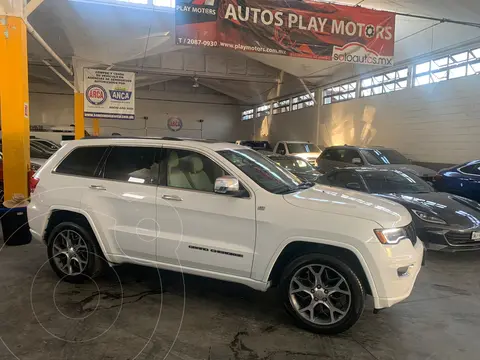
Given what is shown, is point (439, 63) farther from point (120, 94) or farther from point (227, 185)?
point (120, 94)

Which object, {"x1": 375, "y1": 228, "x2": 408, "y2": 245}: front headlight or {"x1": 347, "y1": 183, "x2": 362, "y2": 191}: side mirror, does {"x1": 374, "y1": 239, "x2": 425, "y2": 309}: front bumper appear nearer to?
{"x1": 375, "y1": 228, "x2": 408, "y2": 245}: front headlight

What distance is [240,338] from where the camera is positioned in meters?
3.40

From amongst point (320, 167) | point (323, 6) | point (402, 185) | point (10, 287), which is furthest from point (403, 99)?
point (10, 287)

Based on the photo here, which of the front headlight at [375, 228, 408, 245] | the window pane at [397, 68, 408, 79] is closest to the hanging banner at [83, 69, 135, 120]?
the window pane at [397, 68, 408, 79]

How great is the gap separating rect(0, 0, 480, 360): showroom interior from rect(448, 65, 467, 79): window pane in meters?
0.04

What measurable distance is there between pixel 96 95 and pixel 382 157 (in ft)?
41.1

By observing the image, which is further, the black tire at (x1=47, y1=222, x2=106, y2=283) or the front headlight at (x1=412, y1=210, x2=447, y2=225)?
the front headlight at (x1=412, y1=210, x2=447, y2=225)

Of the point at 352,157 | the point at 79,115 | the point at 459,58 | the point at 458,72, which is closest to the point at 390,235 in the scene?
the point at 352,157

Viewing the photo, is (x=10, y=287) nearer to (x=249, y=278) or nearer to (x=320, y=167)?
(x=249, y=278)

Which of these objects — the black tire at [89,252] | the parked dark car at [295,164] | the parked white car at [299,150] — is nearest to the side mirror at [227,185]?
the black tire at [89,252]

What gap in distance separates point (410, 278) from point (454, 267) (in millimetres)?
2621

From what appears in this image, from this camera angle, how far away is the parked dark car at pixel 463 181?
9.09 metres

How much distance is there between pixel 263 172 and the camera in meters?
4.08

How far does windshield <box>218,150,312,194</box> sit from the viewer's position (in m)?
3.83
